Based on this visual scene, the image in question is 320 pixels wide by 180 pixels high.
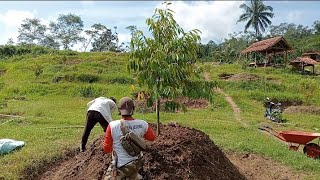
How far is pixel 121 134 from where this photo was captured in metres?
5.34

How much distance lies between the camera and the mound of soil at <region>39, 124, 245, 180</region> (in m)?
6.96

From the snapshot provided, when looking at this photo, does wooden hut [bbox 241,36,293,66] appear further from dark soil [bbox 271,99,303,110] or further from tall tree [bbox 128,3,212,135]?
tall tree [bbox 128,3,212,135]

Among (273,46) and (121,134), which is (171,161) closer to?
(121,134)

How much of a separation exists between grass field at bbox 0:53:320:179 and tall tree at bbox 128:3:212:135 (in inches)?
123

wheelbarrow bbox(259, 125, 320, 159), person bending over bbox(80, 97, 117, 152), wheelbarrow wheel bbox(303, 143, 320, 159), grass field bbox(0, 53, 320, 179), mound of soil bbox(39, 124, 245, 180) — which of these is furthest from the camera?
wheelbarrow wheel bbox(303, 143, 320, 159)

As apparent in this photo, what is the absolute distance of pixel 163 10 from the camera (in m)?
7.61

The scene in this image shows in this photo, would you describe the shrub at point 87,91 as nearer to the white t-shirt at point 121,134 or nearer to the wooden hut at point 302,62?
the white t-shirt at point 121,134

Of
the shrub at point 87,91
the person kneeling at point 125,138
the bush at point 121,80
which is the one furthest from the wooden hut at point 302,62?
the person kneeling at point 125,138

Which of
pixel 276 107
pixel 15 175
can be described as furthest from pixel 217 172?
pixel 276 107

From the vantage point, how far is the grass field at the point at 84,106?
10008 mm

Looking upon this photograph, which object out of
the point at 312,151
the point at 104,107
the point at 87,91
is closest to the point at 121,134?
the point at 104,107

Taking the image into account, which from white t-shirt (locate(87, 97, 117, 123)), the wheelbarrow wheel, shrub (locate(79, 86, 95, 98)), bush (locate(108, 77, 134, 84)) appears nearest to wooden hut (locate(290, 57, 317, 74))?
bush (locate(108, 77, 134, 84))

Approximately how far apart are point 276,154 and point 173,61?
4.56 meters

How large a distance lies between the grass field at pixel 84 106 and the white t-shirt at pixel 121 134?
11.3ft
